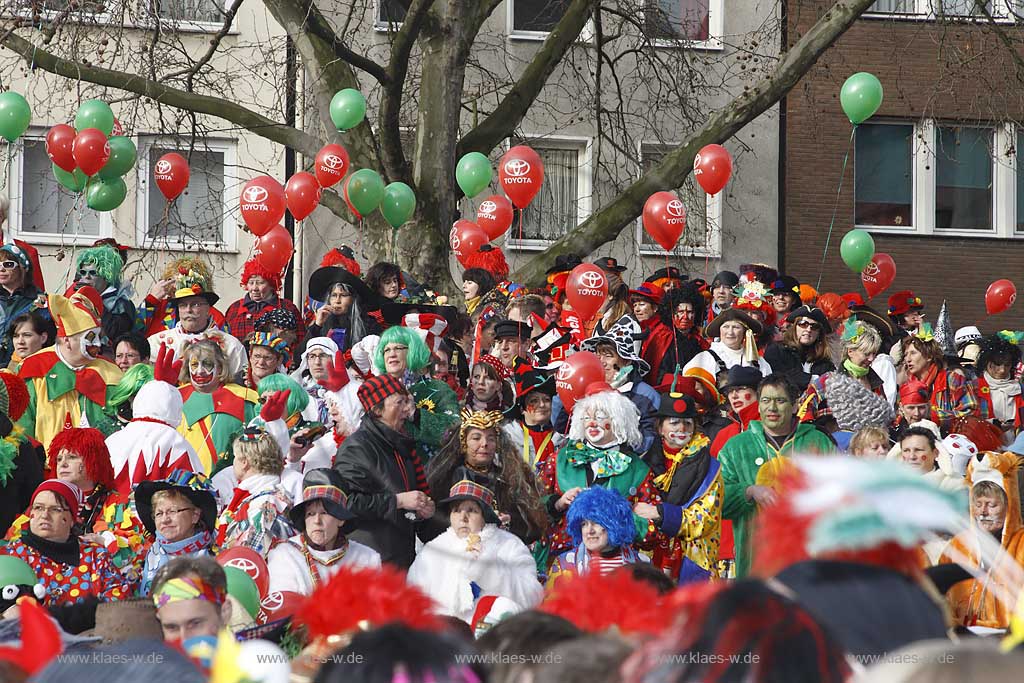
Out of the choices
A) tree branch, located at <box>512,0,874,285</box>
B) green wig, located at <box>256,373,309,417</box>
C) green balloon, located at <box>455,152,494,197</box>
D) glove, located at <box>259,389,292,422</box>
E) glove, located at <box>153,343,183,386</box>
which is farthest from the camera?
tree branch, located at <box>512,0,874,285</box>

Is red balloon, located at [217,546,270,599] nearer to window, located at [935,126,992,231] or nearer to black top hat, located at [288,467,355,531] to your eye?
black top hat, located at [288,467,355,531]

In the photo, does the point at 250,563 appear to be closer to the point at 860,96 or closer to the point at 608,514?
the point at 608,514

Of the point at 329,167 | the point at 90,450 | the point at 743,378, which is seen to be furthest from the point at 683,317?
the point at 90,450

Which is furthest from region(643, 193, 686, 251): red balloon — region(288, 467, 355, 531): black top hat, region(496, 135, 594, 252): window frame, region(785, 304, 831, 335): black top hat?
region(496, 135, 594, 252): window frame

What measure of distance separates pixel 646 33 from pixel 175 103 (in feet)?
17.1

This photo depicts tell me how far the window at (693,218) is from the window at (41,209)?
6.69m

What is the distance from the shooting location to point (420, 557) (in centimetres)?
698

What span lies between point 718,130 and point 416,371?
5.77 metres

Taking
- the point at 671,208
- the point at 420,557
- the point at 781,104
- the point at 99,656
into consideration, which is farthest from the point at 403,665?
the point at 781,104

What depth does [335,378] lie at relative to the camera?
916cm

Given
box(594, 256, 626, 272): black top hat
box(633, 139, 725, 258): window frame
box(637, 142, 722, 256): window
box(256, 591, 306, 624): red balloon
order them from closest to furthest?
box(256, 591, 306, 624): red balloon < box(594, 256, 626, 272): black top hat < box(637, 142, 722, 256): window < box(633, 139, 725, 258): window frame

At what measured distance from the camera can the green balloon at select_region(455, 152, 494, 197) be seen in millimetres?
12484

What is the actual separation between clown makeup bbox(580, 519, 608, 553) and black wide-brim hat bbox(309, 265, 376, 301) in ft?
13.6

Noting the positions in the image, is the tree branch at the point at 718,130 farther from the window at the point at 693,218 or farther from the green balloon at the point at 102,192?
the green balloon at the point at 102,192
